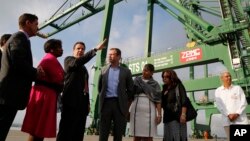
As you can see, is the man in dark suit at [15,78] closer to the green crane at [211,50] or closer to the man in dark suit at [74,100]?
the man in dark suit at [74,100]

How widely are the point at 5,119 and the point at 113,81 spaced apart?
1.59 meters

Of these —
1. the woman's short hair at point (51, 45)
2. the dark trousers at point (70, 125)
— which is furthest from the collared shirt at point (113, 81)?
the woman's short hair at point (51, 45)

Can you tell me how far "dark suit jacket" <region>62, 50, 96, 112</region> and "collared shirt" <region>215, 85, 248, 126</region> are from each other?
1.76 m

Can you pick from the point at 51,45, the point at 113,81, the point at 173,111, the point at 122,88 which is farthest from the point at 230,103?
the point at 51,45

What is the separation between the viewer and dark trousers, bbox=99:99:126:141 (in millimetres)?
3869

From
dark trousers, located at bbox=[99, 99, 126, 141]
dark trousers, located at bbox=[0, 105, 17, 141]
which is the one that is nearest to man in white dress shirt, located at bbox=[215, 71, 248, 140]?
dark trousers, located at bbox=[99, 99, 126, 141]

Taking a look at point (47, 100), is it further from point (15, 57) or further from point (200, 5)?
point (200, 5)

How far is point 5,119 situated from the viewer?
107 inches

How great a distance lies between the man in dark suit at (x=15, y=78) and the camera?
275 cm

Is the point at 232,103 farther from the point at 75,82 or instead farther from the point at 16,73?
the point at 16,73

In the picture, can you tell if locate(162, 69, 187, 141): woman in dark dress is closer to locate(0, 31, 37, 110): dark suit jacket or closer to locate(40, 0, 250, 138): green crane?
locate(0, 31, 37, 110): dark suit jacket

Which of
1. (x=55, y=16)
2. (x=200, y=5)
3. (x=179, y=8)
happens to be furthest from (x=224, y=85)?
(x=55, y=16)

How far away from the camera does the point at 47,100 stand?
3.20 m

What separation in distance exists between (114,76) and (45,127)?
48.2 inches
